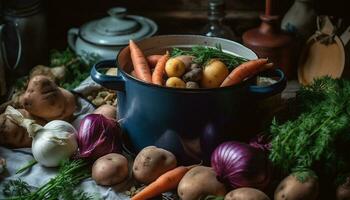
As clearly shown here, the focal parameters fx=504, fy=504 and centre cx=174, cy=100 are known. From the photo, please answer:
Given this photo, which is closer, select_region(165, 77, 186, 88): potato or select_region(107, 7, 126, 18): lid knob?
select_region(165, 77, 186, 88): potato

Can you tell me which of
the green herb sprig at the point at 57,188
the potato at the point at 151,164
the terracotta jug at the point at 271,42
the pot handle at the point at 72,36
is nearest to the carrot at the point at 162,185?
the potato at the point at 151,164

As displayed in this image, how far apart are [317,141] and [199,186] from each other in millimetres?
271

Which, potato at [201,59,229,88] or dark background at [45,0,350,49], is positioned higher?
potato at [201,59,229,88]

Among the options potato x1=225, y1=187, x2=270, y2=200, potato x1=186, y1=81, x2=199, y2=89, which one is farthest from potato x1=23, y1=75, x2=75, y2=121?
potato x1=225, y1=187, x2=270, y2=200

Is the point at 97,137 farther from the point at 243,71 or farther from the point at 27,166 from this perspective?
the point at 243,71

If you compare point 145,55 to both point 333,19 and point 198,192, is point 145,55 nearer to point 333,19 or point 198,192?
point 198,192

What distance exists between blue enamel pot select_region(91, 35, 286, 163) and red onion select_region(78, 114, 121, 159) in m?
0.05

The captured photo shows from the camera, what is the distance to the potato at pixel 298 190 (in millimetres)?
1055

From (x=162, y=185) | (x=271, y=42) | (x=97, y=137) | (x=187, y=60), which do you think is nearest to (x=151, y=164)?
(x=162, y=185)

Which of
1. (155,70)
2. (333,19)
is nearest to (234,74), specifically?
(155,70)

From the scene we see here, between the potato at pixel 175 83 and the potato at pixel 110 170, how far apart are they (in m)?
0.21

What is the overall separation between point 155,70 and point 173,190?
0.96 feet

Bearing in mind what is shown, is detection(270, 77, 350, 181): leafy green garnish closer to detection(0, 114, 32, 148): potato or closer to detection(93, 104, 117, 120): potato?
detection(93, 104, 117, 120): potato

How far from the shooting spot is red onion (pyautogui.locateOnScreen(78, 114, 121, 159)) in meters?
1.22
